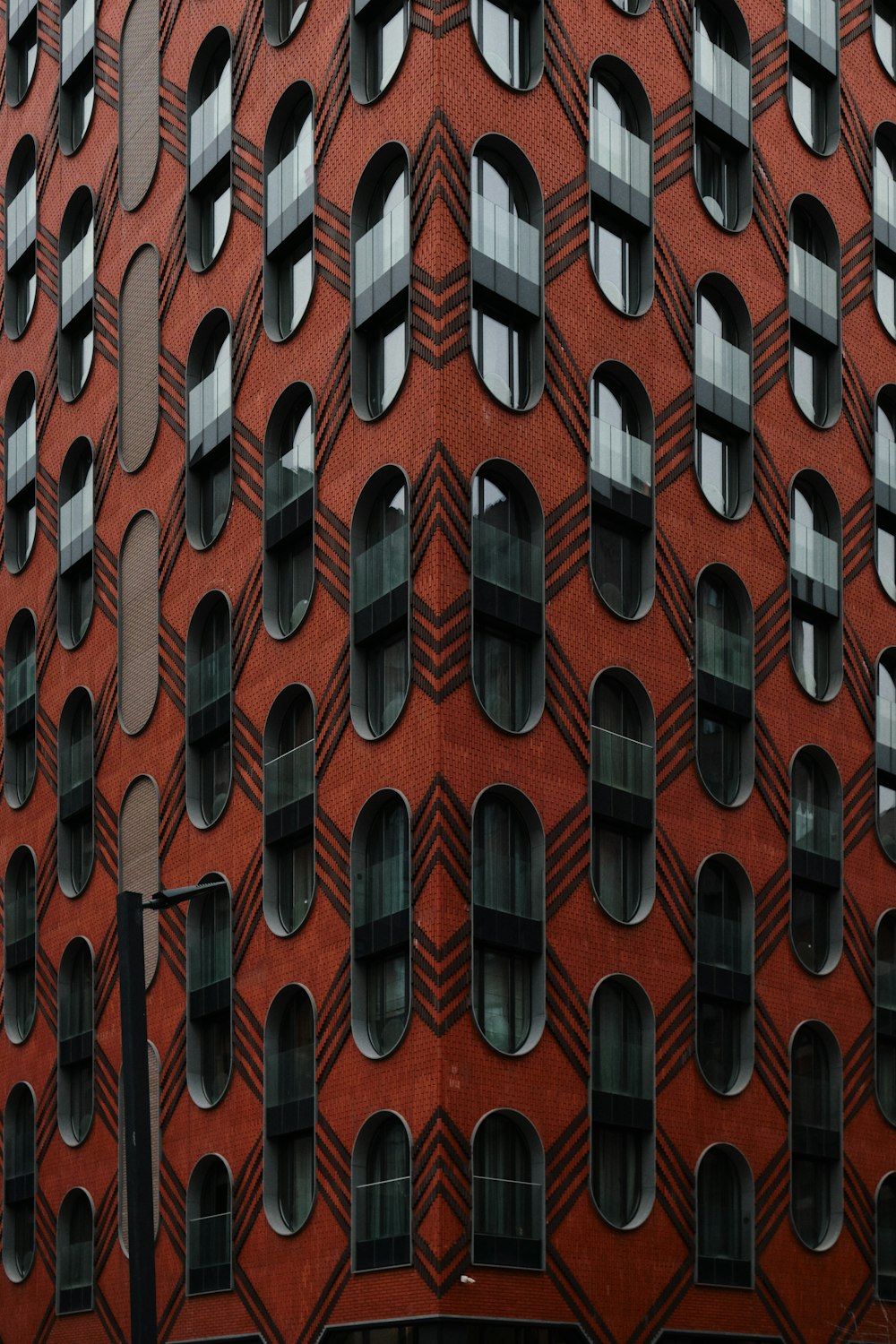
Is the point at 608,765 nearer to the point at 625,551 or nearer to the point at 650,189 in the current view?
the point at 625,551

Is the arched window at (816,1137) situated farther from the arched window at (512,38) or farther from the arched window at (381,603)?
the arched window at (512,38)

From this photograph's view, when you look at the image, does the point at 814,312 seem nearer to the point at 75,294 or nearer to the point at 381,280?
the point at 381,280

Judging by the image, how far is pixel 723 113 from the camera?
45.2 meters

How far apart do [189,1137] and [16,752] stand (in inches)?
558

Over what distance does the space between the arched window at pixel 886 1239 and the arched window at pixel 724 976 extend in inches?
206

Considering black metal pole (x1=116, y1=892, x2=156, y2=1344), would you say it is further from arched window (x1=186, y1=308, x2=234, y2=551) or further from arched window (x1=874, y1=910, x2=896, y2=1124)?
arched window (x1=874, y1=910, x2=896, y2=1124)

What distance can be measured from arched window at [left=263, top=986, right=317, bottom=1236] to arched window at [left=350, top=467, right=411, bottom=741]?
5.74 m

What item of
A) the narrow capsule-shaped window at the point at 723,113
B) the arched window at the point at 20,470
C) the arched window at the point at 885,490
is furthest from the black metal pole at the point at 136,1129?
the arched window at the point at 20,470

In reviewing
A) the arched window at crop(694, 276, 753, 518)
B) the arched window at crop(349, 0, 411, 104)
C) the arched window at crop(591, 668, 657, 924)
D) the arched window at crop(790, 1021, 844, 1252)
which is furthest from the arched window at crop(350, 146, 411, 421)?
the arched window at crop(790, 1021, 844, 1252)

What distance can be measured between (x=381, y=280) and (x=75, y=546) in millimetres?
14122

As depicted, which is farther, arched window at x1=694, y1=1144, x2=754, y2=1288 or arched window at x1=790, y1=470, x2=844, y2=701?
arched window at x1=790, y1=470, x2=844, y2=701

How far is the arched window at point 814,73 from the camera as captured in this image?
47.5 meters

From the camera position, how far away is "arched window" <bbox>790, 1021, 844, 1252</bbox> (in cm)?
4153

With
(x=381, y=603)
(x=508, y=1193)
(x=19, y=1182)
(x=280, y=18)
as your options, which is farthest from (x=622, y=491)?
(x=19, y=1182)
